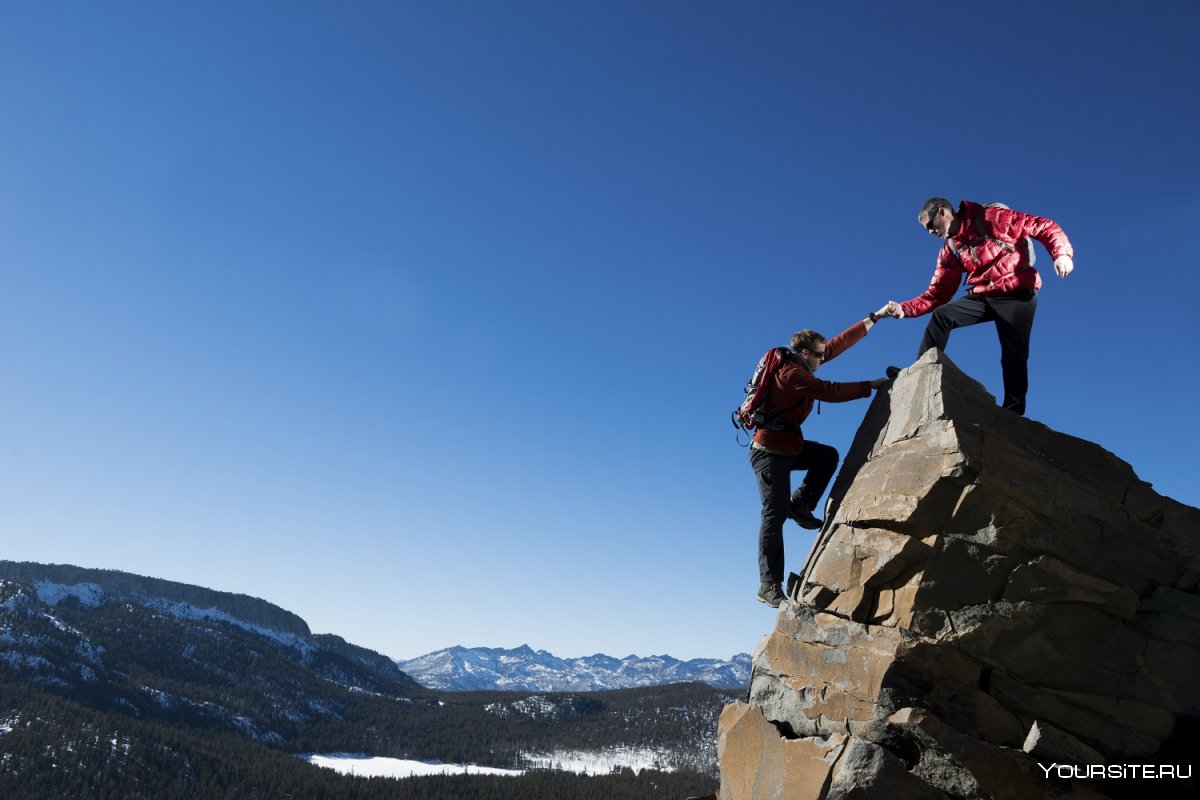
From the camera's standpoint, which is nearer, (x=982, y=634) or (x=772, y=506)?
(x=982, y=634)

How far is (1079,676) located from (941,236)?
6.27 meters

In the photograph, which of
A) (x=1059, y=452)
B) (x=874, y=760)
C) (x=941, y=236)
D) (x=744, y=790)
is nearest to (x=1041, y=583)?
(x=1059, y=452)

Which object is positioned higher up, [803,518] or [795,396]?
[795,396]

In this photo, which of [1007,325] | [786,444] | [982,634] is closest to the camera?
[982,634]

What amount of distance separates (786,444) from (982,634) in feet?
11.7

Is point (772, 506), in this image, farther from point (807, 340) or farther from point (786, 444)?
point (807, 340)

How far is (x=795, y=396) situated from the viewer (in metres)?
11.0

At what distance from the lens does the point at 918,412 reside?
10172mm

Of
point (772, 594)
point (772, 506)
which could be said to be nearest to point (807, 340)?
point (772, 506)

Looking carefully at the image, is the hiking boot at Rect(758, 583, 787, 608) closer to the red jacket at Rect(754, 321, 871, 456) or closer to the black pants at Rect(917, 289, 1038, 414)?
the red jacket at Rect(754, 321, 871, 456)

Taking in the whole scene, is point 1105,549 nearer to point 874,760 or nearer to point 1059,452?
point 1059,452

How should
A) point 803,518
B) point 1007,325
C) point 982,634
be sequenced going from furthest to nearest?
point 803,518 < point 1007,325 < point 982,634

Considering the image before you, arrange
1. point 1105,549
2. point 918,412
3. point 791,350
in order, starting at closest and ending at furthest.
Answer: point 1105,549
point 918,412
point 791,350

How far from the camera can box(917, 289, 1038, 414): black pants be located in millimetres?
10688
